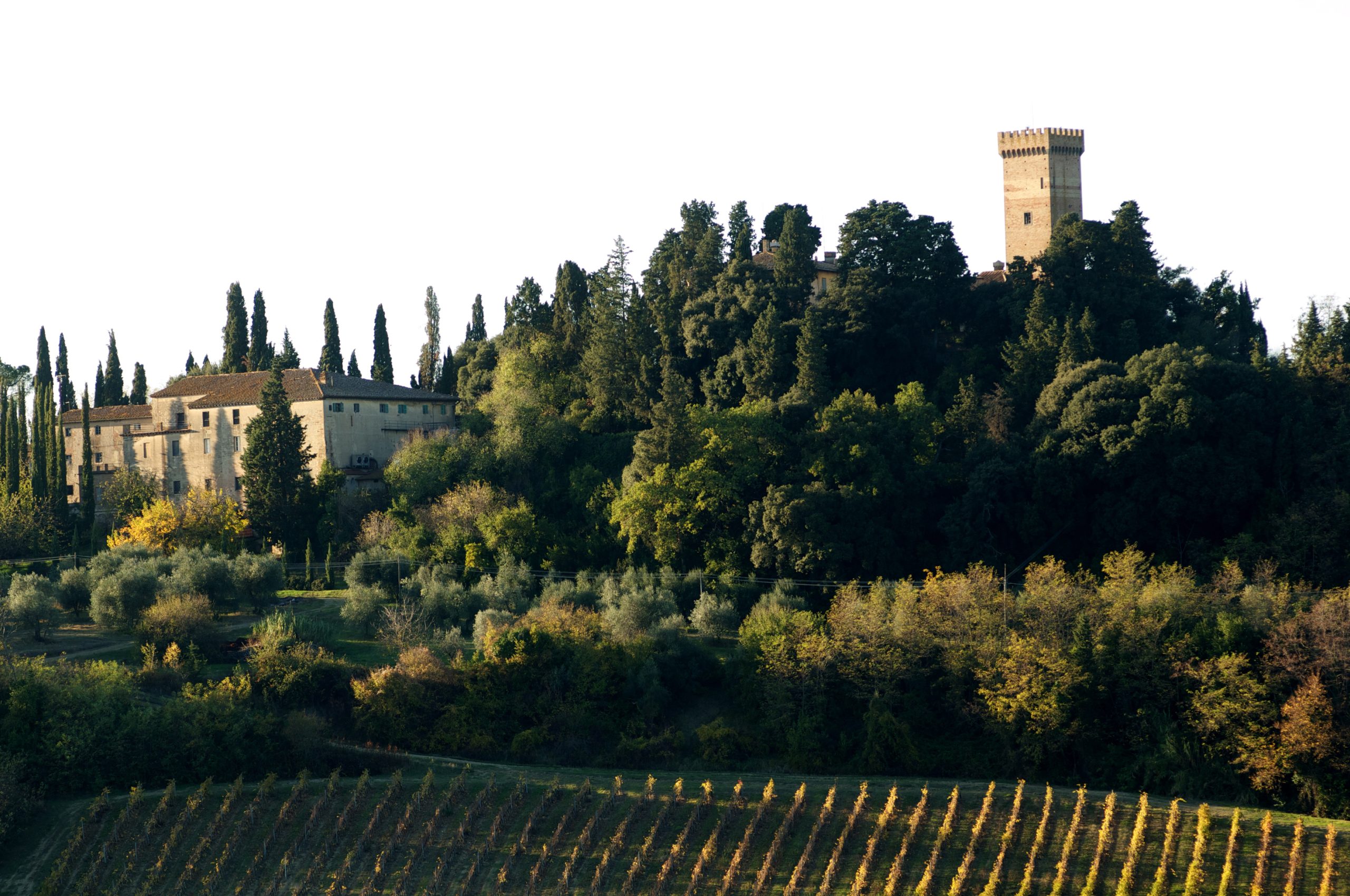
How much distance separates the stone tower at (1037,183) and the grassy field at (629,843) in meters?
44.8

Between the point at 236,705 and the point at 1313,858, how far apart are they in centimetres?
2906

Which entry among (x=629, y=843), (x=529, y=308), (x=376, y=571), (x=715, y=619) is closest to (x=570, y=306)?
(x=529, y=308)

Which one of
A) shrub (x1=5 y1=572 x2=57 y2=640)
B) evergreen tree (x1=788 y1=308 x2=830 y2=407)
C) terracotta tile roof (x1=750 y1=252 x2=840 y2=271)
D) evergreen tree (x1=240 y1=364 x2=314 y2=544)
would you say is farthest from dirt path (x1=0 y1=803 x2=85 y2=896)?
terracotta tile roof (x1=750 y1=252 x2=840 y2=271)

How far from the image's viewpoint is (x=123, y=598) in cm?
5172

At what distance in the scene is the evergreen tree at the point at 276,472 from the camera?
63312 mm

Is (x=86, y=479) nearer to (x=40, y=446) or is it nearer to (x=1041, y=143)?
(x=40, y=446)

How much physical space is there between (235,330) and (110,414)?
40.5 feet

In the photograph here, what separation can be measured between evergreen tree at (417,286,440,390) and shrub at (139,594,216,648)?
45.2 metres

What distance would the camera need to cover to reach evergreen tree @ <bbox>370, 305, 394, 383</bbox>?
90.2 metres

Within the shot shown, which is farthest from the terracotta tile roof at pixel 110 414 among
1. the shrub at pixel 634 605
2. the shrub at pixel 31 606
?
the shrub at pixel 634 605

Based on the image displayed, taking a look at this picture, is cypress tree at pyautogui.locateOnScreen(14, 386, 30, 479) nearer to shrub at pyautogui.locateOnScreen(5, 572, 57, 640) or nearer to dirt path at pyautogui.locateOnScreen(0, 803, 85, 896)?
shrub at pyautogui.locateOnScreen(5, 572, 57, 640)

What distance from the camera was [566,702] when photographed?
44.0 m

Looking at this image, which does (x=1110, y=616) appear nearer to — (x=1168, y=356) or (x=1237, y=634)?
(x=1237, y=634)

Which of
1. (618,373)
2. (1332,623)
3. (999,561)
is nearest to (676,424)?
(618,373)
